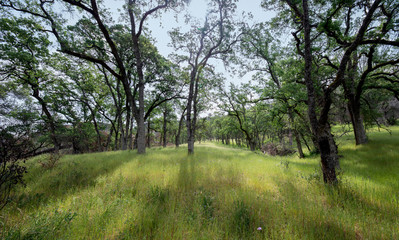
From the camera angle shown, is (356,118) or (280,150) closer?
(356,118)

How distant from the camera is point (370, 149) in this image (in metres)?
8.76

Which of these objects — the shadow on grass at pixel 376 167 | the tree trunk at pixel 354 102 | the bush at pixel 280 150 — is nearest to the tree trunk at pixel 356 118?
the tree trunk at pixel 354 102

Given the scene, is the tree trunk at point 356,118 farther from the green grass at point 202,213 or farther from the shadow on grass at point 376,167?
the green grass at point 202,213

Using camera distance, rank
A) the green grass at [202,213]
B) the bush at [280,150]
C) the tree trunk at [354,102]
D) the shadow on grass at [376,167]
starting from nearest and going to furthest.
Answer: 1. the green grass at [202,213]
2. the shadow on grass at [376,167]
3. the tree trunk at [354,102]
4. the bush at [280,150]

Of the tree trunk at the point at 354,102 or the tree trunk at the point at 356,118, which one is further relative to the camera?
the tree trunk at the point at 356,118

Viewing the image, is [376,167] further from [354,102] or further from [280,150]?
[280,150]

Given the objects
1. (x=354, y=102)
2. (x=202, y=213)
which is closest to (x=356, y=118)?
(x=354, y=102)

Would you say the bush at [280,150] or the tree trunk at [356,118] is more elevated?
the tree trunk at [356,118]

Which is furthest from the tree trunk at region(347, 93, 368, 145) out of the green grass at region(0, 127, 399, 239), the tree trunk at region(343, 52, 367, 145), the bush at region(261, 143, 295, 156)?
the green grass at region(0, 127, 399, 239)

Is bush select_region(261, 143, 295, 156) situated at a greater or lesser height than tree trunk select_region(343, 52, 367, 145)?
lesser

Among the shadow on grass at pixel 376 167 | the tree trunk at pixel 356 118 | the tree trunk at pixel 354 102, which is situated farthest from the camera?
the tree trunk at pixel 356 118

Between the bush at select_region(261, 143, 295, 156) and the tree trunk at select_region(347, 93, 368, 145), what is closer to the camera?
the tree trunk at select_region(347, 93, 368, 145)

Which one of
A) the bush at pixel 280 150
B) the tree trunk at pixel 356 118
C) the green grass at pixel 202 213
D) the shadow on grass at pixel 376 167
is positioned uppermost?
the tree trunk at pixel 356 118

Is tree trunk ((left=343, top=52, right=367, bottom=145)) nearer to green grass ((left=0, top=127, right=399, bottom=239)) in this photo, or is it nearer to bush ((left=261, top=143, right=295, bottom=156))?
bush ((left=261, top=143, right=295, bottom=156))
